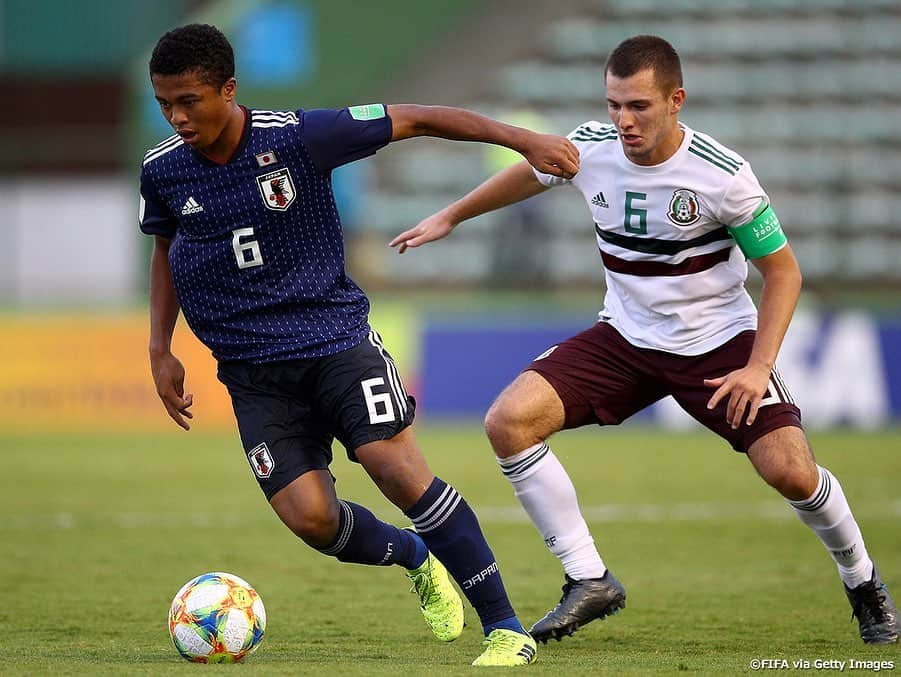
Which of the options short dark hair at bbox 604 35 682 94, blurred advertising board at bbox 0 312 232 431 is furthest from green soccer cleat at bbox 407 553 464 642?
blurred advertising board at bbox 0 312 232 431

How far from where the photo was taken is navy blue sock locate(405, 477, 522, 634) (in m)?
5.27

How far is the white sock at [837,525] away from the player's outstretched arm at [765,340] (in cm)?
42

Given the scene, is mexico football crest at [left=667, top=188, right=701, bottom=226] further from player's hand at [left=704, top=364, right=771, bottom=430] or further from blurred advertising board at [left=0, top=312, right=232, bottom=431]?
blurred advertising board at [left=0, top=312, right=232, bottom=431]

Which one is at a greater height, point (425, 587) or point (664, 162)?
point (664, 162)

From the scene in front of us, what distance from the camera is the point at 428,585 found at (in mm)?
5805

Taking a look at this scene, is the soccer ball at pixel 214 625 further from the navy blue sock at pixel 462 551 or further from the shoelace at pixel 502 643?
the shoelace at pixel 502 643

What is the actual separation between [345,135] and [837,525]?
2.35m

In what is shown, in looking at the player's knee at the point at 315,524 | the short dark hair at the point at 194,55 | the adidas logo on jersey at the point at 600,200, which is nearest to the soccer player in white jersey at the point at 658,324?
the adidas logo on jersey at the point at 600,200

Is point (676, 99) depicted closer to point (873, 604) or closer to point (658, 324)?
point (658, 324)

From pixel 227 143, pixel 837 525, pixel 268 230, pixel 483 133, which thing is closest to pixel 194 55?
pixel 227 143

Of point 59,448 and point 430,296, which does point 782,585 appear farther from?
point 430,296

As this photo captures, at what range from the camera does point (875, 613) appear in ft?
19.0

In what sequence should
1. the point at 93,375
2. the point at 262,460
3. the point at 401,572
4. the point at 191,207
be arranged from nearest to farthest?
1. the point at 191,207
2. the point at 262,460
3. the point at 401,572
4. the point at 93,375

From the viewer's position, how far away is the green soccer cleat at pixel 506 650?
5117mm
